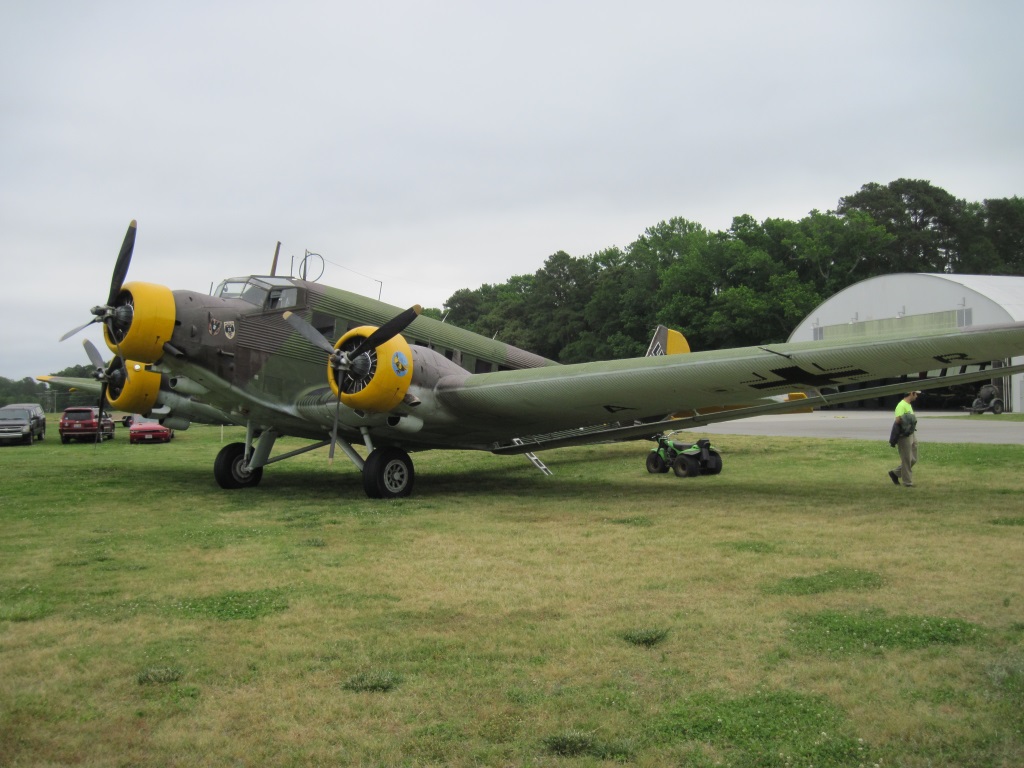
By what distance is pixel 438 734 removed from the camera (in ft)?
11.8

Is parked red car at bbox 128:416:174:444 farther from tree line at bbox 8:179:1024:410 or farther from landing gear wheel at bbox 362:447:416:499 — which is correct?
tree line at bbox 8:179:1024:410

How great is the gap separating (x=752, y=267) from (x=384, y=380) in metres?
56.1

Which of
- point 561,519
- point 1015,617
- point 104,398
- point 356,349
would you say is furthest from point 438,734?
point 104,398

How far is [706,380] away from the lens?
36.1 ft

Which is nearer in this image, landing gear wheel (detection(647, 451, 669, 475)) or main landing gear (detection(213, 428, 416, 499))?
main landing gear (detection(213, 428, 416, 499))

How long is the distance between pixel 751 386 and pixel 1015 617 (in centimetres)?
621

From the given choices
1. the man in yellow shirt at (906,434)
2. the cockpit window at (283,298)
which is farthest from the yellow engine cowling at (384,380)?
the man in yellow shirt at (906,434)

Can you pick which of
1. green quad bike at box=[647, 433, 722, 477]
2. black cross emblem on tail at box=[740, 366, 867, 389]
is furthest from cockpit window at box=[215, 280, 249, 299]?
green quad bike at box=[647, 433, 722, 477]

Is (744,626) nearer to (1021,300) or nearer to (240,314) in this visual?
(240,314)

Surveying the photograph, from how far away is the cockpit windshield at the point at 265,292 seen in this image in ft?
41.9

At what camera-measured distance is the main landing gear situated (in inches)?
482

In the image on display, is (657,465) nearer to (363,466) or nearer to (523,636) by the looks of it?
(363,466)

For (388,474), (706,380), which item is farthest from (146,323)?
(706,380)

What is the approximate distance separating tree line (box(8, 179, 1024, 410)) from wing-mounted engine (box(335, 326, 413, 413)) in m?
50.7
